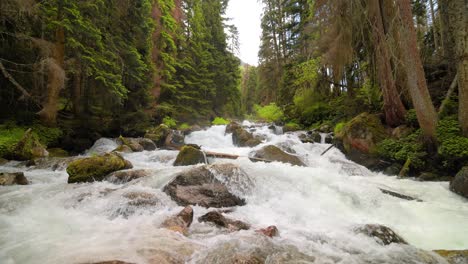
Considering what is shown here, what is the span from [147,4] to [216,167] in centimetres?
1452

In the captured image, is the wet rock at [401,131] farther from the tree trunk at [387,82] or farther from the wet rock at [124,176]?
the wet rock at [124,176]

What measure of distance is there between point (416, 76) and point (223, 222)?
711 centimetres

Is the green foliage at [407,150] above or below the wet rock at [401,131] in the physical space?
below

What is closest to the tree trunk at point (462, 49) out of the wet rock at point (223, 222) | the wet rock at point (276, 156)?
the wet rock at point (276, 156)

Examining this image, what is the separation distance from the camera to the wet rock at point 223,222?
13.3 feet

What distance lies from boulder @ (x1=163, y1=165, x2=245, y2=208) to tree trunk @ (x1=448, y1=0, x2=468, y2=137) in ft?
21.2

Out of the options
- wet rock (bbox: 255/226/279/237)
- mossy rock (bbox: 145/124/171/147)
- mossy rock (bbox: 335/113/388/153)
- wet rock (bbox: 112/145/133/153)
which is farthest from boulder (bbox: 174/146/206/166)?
mossy rock (bbox: 145/124/171/147)

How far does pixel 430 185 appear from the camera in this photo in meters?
6.55

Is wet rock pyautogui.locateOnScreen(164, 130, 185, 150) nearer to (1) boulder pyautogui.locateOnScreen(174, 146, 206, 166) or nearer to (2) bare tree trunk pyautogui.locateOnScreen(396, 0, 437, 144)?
(1) boulder pyautogui.locateOnScreen(174, 146, 206, 166)

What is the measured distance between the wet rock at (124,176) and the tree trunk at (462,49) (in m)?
8.63

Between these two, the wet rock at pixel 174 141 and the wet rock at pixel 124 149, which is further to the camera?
the wet rock at pixel 174 141

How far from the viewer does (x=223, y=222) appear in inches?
165

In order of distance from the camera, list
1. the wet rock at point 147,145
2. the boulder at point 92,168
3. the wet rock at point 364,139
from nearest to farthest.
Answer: the boulder at point 92,168 → the wet rock at point 364,139 → the wet rock at point 147,145

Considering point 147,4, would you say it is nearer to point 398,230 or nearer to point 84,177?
point 84,177
